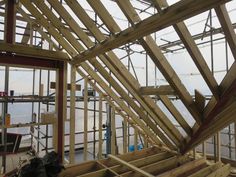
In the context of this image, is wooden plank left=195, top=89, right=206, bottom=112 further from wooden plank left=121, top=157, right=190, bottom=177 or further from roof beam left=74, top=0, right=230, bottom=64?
wooden plank left=121, top=157, right=190, bottom=177

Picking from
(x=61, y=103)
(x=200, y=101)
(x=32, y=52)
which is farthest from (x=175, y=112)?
(x=32, y=52)

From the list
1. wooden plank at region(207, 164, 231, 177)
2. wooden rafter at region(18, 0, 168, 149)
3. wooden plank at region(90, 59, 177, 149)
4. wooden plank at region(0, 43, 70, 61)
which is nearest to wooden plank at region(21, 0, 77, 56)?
wooden rafter at region(18, 0, 168, 149)

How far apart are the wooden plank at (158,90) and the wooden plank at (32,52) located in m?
1.51

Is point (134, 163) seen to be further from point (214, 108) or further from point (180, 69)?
point (180, 69)

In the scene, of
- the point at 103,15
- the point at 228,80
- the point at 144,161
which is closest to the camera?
the point at 228,80

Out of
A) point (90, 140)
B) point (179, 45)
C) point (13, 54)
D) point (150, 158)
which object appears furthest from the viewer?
A: point (90, 140)

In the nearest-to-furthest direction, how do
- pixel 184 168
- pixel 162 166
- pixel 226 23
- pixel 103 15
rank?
pixel 226 23, pixel 103 15, pixel 184 168, pixel 162 166

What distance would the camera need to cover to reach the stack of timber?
2805mm

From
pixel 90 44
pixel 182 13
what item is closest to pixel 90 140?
pixel 90 44

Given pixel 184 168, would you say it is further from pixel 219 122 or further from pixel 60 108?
pixel 60 108

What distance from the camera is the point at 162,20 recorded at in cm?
167

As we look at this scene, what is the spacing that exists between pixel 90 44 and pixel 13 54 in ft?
3.88

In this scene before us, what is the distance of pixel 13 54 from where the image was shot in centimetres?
310

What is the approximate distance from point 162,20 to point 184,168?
2.14 meters
